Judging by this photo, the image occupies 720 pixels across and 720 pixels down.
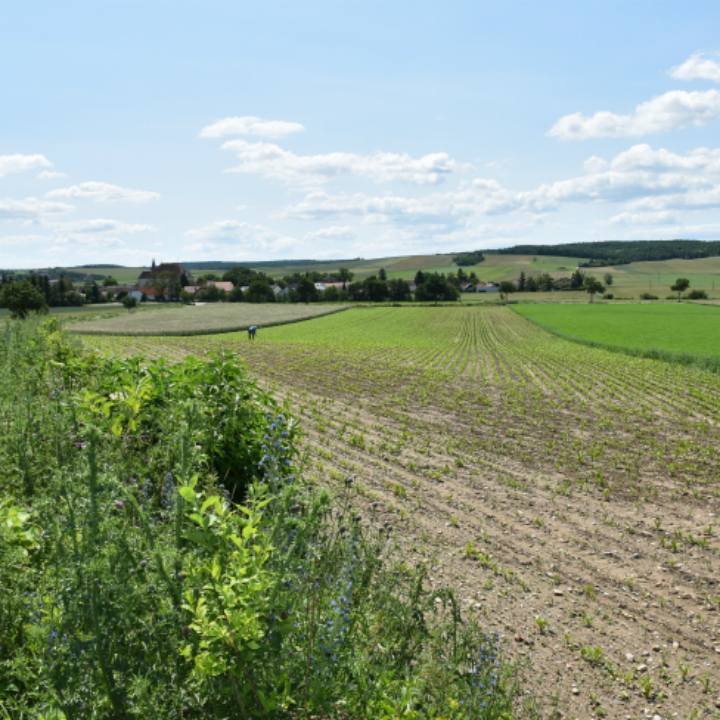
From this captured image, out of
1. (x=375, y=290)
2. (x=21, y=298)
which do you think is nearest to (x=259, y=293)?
(x=375, y=290)

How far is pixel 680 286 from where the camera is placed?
113m

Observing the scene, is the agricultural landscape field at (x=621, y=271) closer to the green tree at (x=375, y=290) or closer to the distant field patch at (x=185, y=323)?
the green tree at (x=375, y=290)

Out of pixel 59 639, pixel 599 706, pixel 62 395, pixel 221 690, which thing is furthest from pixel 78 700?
pixel 62 395

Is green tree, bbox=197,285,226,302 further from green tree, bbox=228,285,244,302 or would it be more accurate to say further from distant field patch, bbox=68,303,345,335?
distant field patch, bbox=68,303,345,335

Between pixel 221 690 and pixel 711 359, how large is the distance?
31890 mm

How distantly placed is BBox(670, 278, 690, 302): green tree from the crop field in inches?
4163

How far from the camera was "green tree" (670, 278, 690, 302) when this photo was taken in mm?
111500

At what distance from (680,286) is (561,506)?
124602 millimetres

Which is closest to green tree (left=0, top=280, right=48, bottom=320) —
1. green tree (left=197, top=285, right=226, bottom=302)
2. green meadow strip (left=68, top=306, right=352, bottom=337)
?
green meadow strip (left=68, top=306, right=352, bottom=337)

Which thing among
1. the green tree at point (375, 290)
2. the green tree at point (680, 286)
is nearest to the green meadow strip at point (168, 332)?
the green tree at point (375, 290)

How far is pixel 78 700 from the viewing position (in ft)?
7.23

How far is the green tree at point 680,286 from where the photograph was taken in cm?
11150

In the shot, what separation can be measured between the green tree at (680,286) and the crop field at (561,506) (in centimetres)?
10574

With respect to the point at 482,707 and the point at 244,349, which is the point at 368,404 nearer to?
the point at 482,707
